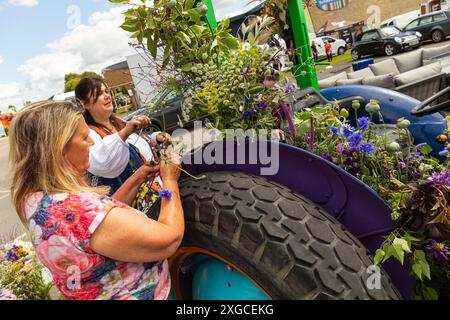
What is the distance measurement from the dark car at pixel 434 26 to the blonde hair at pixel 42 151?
23893 mm

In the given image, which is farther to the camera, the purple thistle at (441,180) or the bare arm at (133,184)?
the bare arm at (133,184)

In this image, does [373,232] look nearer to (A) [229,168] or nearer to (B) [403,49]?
(A) [229,168]

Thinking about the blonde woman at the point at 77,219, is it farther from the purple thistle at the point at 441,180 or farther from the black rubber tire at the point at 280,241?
the purple thistle at the point at 441,180

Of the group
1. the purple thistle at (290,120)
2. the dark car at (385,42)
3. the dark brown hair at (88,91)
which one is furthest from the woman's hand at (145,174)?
the dark car at (385,42)

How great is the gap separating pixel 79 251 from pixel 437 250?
1.21m

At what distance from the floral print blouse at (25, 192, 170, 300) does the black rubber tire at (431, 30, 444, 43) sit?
23969mm

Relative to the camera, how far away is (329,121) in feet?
5.37

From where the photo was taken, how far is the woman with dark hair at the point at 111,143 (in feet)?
6.41

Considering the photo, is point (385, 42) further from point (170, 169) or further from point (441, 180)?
point (170, 169)

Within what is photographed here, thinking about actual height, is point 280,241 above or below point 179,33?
below

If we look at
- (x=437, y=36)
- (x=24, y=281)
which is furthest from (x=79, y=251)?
(x=437, y=36)

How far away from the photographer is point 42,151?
4.21 ft
